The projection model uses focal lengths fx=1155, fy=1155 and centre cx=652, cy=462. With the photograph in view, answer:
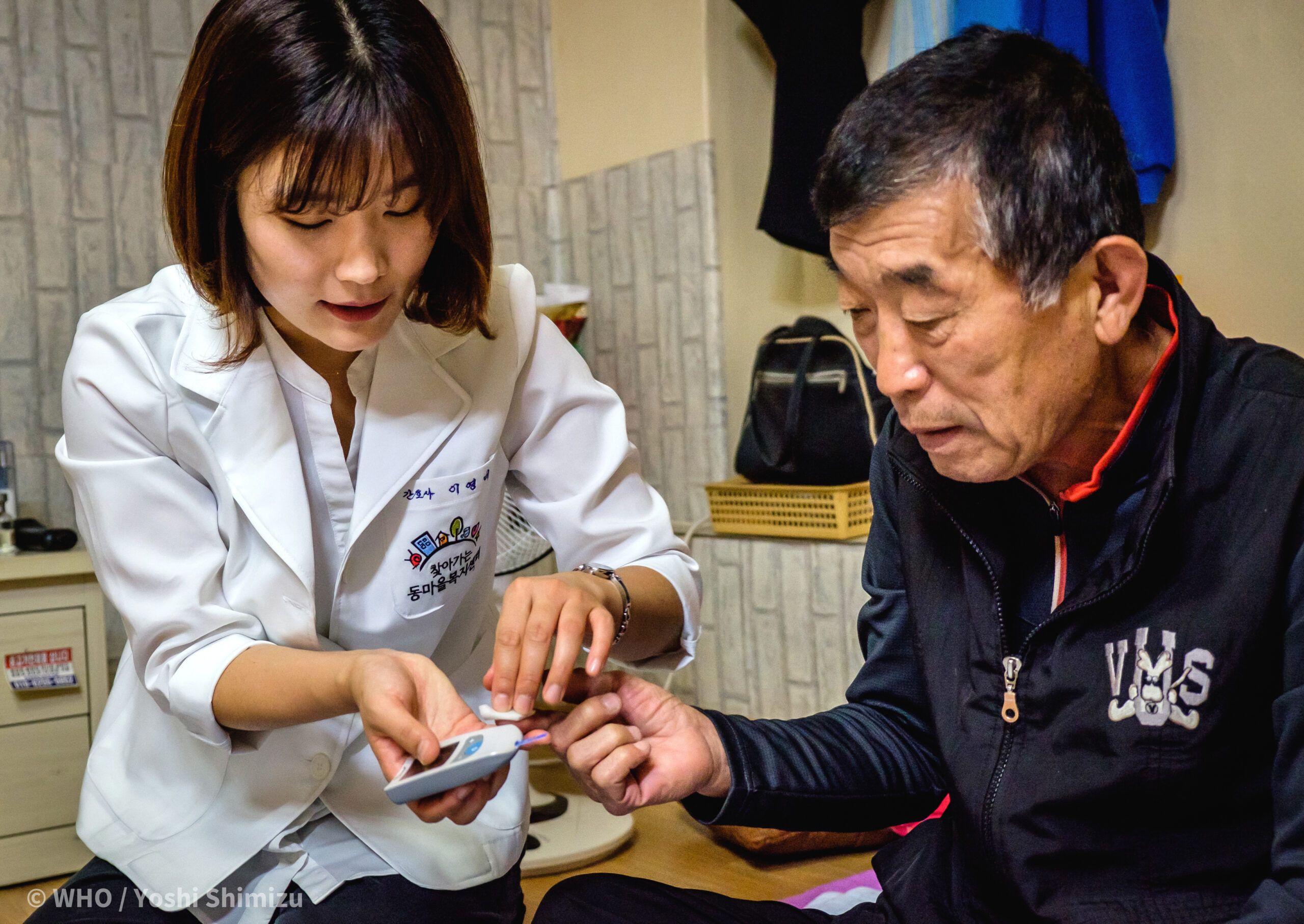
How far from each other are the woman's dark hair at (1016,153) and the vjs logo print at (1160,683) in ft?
0.96

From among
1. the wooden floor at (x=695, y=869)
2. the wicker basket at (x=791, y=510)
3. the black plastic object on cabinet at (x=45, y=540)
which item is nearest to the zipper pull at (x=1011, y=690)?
the wooden floor at (x=695, y=869)

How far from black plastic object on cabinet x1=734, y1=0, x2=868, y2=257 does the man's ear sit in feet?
5.69

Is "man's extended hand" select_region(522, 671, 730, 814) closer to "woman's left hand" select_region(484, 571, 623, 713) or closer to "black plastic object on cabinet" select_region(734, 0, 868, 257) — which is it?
"woman's left hand" select_region(484, 571, 623, 713)

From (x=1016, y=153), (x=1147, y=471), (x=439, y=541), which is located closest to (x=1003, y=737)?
(x=1147, y=471)

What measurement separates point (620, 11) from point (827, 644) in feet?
6.23

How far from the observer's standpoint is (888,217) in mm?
933

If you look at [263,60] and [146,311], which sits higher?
[263,60]

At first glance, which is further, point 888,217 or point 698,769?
point 698,769

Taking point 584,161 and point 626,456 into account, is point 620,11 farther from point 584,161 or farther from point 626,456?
point 626,456

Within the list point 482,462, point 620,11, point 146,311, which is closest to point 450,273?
point 482,462

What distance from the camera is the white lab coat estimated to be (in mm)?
1132

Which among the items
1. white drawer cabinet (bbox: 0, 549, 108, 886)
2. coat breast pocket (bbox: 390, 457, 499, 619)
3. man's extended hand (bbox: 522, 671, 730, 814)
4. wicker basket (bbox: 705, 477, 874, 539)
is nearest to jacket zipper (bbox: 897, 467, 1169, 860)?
man's extended hand (bbox: 522, 671, 730, 814)

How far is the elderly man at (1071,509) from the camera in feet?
2.97

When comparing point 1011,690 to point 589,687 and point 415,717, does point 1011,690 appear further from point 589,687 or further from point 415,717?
point 415,717
